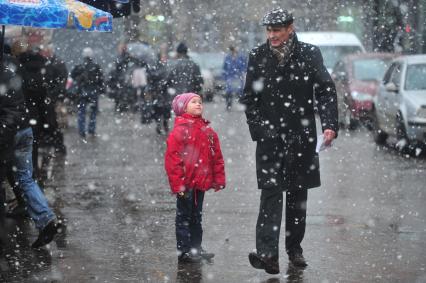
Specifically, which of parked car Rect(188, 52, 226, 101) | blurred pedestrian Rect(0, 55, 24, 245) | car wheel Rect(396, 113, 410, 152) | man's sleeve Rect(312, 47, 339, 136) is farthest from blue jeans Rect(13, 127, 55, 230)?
parked car Rect(188, 52, 226, 101)

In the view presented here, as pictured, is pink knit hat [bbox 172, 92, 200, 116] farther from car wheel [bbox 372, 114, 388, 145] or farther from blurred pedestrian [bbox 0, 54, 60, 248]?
car wheel [bbox 372, 114, 388, 145]

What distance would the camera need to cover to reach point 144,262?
25.4 feet

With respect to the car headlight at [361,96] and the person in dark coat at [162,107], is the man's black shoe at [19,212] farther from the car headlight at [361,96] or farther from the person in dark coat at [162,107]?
the car headlight at [361,96]

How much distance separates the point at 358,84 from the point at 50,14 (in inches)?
524

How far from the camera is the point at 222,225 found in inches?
371

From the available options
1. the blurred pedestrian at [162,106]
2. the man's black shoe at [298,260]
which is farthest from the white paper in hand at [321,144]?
the blurred pedestrian at [162,106]

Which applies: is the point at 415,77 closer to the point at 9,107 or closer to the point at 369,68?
the point at 369,68

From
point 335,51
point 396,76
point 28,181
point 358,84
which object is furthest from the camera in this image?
point 335,51

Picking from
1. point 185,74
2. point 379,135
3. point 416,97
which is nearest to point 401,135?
point 416,97

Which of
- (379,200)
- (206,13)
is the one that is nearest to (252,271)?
(379,200)

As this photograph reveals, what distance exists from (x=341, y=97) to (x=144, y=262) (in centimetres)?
1420

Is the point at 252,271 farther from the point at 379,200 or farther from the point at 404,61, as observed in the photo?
the point at 404,61

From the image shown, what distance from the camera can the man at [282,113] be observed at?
7.33m

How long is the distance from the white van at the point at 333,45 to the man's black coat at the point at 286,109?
61.3ft
